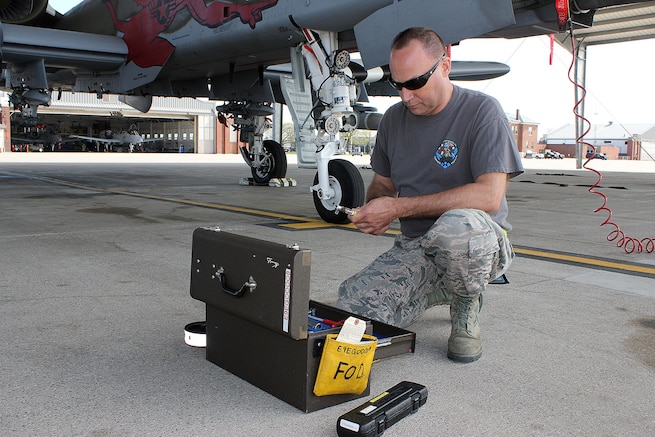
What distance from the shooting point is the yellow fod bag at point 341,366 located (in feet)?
6.17

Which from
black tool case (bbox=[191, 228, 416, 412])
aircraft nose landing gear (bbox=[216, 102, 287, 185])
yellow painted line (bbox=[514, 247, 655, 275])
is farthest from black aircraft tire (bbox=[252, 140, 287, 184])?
black tool case (bbox=[191, 228, 416, 412])

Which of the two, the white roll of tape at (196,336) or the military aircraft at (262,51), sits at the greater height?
the military aircraft at (262,51)

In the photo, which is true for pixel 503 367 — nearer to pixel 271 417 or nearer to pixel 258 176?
pixel 271 417

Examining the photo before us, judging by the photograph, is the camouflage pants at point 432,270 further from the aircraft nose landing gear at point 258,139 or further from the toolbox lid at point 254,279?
the aircraft nose landing gear at point 258,139

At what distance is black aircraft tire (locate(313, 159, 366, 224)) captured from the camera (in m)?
6.15

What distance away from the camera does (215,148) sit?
55.5 meters

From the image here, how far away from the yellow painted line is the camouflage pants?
2.28 meters

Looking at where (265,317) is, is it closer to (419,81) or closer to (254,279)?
(254,279)

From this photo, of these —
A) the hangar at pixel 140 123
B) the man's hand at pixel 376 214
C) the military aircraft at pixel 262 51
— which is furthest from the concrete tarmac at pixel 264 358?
the hangar at pixel 140 123

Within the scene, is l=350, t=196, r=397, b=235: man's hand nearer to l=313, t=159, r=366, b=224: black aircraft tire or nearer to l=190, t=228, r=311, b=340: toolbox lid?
l=190, t=228, r=311, b=340: toolbox lid

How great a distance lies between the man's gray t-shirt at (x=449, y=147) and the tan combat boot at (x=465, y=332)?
41cm

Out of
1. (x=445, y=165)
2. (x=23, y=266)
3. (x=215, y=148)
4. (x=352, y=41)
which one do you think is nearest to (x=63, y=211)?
(x=23, y=266)

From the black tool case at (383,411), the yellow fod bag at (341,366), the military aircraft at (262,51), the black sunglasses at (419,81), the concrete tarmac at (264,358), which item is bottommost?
the concrete tarmac at (264,358)

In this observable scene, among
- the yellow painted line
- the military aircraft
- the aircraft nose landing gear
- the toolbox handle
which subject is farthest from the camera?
the aircraft nose landing gear
